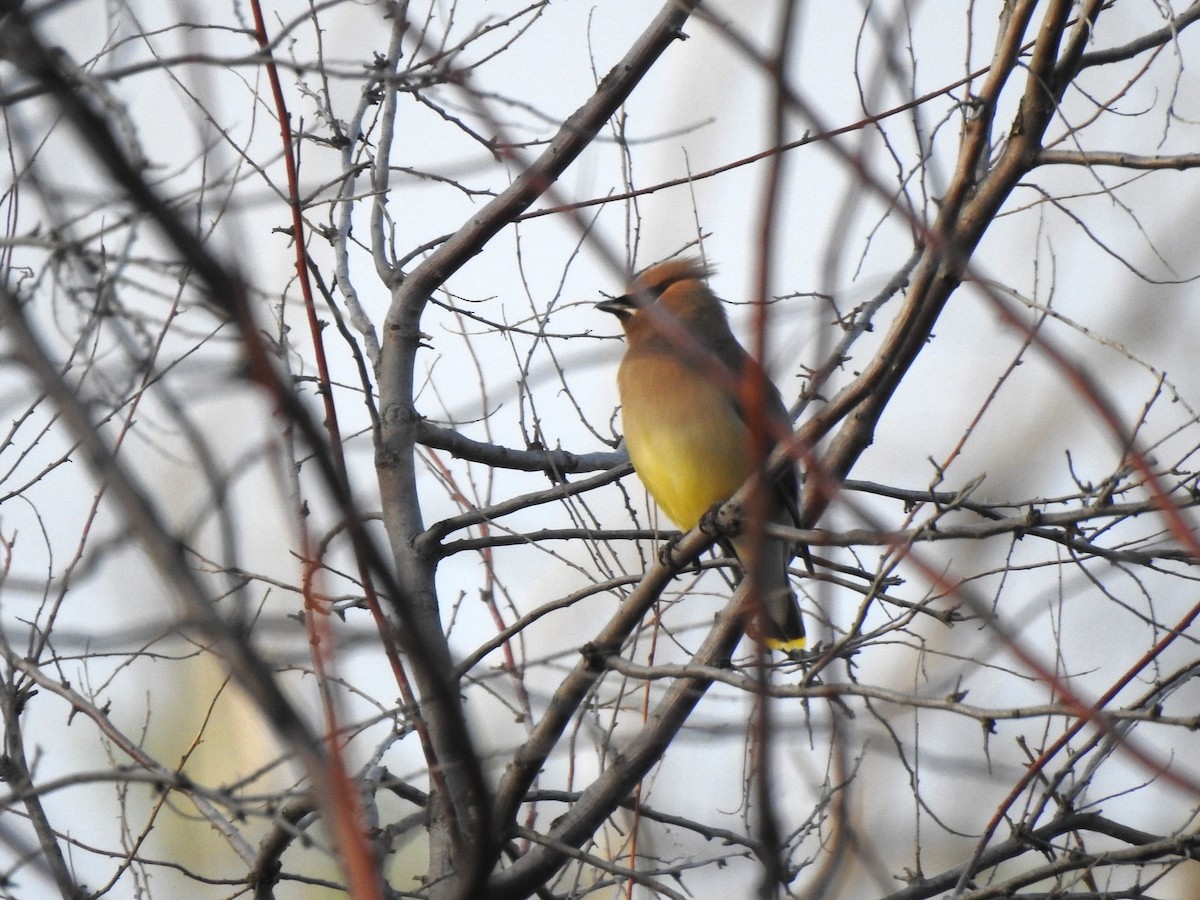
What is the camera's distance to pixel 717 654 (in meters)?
4.11

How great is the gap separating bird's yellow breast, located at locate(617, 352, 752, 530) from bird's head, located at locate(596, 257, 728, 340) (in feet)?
1.47

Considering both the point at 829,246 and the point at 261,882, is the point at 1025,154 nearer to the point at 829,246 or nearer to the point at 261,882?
the point at 829,246

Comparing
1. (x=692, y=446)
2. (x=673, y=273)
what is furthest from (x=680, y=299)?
(x=692, y=446)

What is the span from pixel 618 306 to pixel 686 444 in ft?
2.68

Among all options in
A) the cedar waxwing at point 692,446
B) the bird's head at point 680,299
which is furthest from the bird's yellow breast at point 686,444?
the bird's head at point 680,299

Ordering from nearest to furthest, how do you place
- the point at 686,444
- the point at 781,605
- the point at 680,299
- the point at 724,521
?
the point at 724,521 < the point at 686,444 < the point at 781,605 < the point at 680,299

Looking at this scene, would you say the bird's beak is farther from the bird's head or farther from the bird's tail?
the bird's tail

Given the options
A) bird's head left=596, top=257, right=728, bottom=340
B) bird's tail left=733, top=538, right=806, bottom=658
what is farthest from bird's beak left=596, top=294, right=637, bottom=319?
bird's tail left=733, top=538, right=806, bottom=658

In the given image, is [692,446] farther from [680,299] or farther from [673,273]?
[673,273]

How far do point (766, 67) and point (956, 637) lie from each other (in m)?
5.28

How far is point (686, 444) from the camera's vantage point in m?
4.98

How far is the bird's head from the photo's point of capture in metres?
5.57

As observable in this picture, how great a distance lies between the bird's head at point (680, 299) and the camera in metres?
5.57

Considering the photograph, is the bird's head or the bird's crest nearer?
the bird's head
